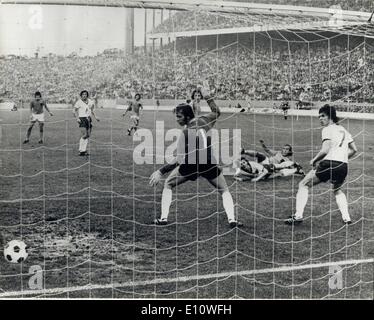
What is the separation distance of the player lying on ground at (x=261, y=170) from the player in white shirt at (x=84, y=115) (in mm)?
2046

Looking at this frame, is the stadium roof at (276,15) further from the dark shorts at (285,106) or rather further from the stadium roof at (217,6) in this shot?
the dark shorts at (285,106)

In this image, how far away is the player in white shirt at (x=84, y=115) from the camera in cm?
658

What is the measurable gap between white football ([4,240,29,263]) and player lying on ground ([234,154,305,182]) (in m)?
A: 2.86

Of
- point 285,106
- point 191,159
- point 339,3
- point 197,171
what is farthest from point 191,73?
point 339,3

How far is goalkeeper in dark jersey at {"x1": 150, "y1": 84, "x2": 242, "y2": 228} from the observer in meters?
6.36

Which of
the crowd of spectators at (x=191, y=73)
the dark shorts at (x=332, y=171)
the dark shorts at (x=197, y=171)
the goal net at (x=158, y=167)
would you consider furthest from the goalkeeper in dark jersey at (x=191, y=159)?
the dark shorts at (x=332, y=171)

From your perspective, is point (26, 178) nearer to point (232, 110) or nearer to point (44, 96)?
point (44, 96)

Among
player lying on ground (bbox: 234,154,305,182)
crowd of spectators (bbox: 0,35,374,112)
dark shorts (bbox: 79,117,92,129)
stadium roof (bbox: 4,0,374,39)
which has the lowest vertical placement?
player lying on ground (bbox: 234,154,305,182)

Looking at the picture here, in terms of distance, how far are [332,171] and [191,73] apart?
2.36m

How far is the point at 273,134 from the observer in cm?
793

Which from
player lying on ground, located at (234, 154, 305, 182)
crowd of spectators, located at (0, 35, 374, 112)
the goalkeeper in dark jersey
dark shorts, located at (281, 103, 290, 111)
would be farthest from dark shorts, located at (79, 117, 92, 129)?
dark shorts, located at (281, 103, 290, 111)

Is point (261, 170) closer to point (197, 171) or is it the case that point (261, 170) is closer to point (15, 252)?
point (197, 171)

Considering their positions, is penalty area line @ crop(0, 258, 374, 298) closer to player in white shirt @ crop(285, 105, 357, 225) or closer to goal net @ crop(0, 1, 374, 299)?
goal net @ crop(0, 1, 374, 299)
